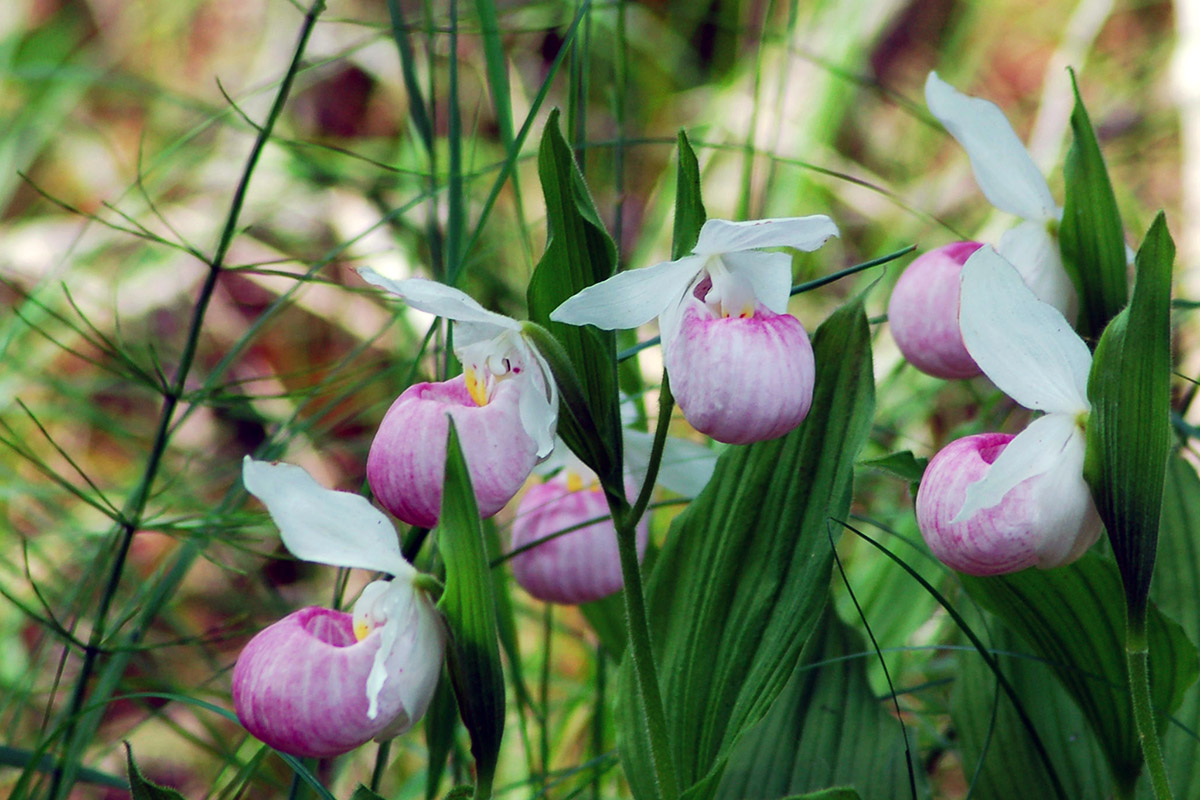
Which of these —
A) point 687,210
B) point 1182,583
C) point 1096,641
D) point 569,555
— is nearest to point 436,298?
point 687,210

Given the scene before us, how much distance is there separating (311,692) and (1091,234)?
685 mm

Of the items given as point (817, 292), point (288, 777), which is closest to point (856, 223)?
point (817, 292)

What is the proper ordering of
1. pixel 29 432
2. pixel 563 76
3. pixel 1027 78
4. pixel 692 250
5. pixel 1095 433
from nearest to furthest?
pixel 1095 433
pixel 692 250
pixel 29 432
pixel 1027 78
pixel 563 76

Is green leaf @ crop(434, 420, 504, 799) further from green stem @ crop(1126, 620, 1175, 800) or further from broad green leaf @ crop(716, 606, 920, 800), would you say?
green stem @ crop(1126, 620, 1175, 800)

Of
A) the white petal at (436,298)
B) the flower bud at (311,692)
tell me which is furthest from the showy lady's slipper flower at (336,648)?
the white petal at (436,298)

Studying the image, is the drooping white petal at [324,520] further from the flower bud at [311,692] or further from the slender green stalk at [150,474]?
the slender green stalk at [150,474]

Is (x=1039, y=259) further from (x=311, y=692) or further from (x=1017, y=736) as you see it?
(x=311, y=692)

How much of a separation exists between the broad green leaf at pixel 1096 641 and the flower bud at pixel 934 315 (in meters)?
0.18

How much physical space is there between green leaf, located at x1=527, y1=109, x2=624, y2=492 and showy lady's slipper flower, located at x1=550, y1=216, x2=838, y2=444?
5 cm

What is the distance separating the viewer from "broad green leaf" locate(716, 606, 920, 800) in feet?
2.56

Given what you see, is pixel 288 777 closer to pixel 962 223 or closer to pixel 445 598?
pixel 445 598

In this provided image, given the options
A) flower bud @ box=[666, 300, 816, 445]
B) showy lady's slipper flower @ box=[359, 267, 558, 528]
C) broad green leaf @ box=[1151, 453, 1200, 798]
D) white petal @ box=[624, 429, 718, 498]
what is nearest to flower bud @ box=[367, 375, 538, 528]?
showy lady's slipper flower @ box=[359, 267, 558, 528]

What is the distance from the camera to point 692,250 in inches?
26.8

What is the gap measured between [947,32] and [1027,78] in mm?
245
